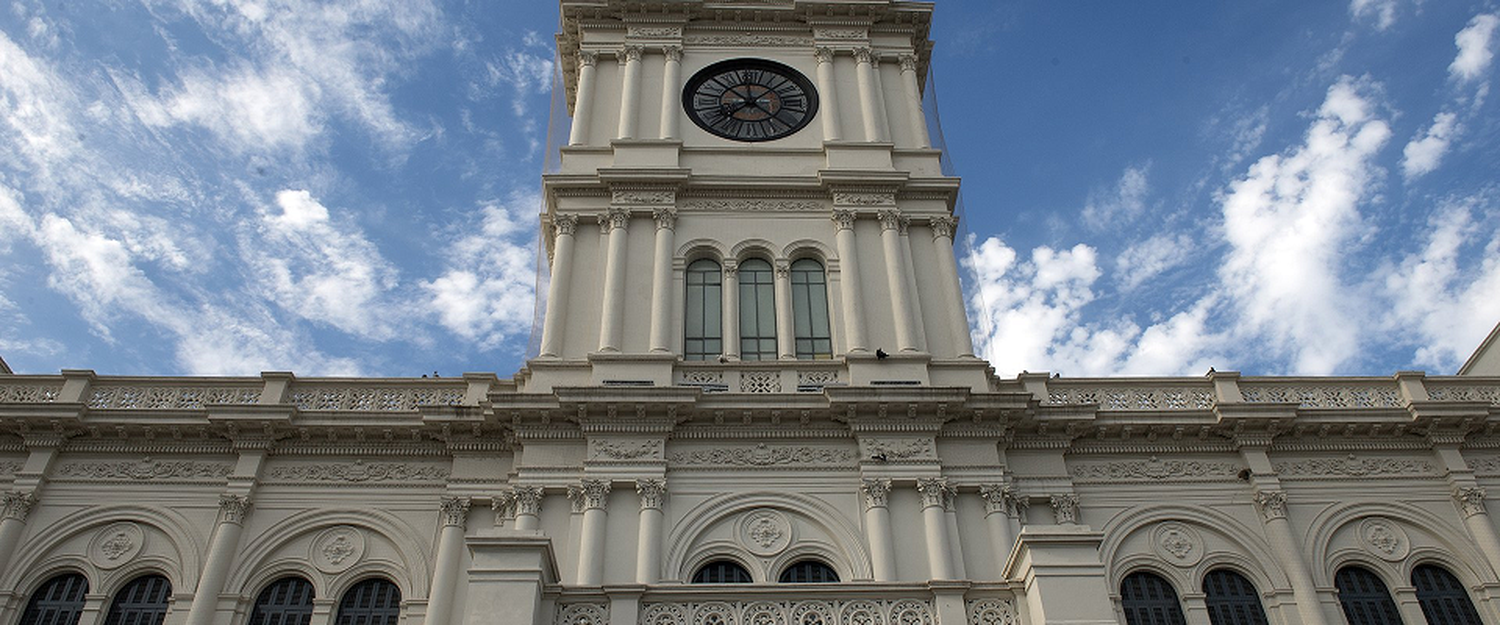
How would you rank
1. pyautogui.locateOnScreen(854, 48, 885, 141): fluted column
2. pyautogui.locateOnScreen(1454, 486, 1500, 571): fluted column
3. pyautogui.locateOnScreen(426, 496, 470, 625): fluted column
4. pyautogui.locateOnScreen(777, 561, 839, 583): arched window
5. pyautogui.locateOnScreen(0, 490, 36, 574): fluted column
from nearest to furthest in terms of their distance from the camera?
pyautogui.locateOnScreen(426, 496, 470, 625): fluted column < pyautogui.locateOnScreen(777, 561, 839, 583): arched window < pyautogui.locateOnScreen(0, 490, 36, 574): fluted column < pyautogui.locateOnScreen(1454, 486, 1500, 571): fluted column < pyautogui.locateOnScreen(854, 48, 885, 141): fluted column

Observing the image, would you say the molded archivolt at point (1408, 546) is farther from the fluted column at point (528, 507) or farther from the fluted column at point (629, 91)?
the fluted column at point (629, 91)

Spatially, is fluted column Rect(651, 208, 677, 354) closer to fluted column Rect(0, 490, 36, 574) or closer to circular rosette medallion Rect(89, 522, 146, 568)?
circular rosette medallion Rect(89, 522, 146, 568)

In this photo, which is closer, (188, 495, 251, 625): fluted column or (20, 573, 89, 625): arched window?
(188, 495, 251, 625): fluted column

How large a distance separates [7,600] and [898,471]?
15.9 m

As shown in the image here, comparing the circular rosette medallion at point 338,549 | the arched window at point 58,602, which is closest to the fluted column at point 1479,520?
the circular rosette medallion at point 338,549

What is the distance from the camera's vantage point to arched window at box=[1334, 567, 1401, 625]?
800 inches

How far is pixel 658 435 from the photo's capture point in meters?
21.0

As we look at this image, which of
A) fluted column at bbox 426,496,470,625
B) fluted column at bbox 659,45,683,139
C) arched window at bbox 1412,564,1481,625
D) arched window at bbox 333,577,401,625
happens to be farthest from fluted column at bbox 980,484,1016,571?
fluted column at bbox 659,45,683,139

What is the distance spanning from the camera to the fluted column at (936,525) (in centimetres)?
1928

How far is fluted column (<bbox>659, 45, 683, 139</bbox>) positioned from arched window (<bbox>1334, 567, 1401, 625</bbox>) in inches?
661

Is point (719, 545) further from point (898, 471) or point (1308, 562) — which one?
point (1308, 562)

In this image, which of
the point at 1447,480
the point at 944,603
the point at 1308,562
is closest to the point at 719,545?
the point at 944,603

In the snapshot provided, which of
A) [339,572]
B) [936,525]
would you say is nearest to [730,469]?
[936,525]

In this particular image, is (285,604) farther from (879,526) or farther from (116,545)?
(879,526)
